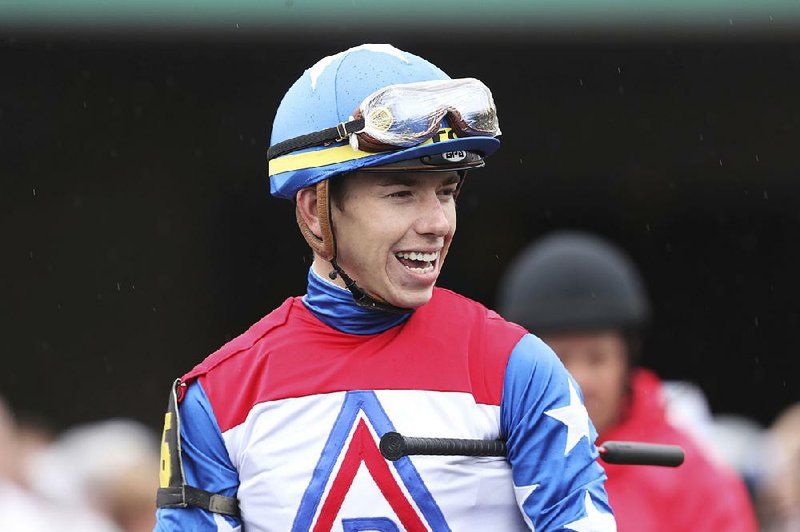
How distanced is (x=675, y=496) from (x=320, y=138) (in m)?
2.10

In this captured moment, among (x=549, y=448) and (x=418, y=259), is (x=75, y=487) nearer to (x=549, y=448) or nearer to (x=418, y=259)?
(x=418, y=259)

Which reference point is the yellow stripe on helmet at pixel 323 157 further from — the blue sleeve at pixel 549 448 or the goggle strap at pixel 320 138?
the blue sleeve at pixel 549 448

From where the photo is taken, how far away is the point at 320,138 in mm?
3215

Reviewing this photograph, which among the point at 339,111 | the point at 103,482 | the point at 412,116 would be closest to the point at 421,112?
the point at 412,116

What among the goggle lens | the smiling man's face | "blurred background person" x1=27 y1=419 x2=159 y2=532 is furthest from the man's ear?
"blurred background person" x1=27 y1=419 x2=159 y2=532

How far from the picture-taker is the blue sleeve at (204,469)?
10.6 ft

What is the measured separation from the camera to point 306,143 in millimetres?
3248

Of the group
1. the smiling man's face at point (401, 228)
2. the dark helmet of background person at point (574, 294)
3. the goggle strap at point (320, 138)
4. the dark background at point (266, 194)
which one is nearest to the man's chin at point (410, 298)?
the smiling man's face at point (401, 228)

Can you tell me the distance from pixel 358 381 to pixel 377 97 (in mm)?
588

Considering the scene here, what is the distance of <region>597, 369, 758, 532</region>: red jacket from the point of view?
15.5 ft

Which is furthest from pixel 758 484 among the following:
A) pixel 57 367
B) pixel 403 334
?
pixel 57 367

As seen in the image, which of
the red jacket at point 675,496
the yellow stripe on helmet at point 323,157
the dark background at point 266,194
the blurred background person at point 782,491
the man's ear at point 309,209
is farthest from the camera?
the dark background at point 266,194

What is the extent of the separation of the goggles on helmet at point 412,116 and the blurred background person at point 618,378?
187 cm

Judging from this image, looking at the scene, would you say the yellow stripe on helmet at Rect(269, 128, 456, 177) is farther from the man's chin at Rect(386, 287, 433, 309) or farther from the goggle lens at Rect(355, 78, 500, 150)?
the man's chin at Rect(386, 287, 433, 309)
